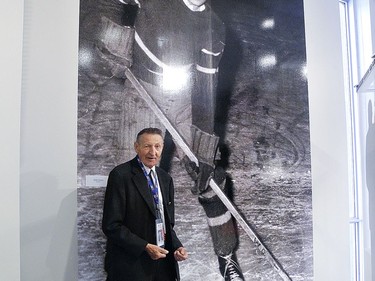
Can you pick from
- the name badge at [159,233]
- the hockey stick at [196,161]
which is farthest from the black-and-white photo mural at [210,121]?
the name badge at [159,233]

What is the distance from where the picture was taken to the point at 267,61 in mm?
3484

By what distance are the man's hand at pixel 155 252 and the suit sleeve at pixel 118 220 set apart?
35 millimetres

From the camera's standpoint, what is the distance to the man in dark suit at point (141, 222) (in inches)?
91.8

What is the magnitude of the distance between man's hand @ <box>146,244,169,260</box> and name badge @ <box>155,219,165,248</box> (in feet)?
0.40

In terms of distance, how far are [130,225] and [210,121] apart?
4.07 ft

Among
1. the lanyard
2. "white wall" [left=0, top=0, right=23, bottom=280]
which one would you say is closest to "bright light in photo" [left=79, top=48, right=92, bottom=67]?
"white wall" [left=0, top=0, right=23, bottom=280]

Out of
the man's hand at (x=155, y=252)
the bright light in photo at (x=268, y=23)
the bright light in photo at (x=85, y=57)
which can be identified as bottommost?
the man's hand at (x=155, y=252)

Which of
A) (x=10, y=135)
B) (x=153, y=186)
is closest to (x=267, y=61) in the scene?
(x=153, y=186)

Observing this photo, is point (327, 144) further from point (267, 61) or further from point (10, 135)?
point (10, 135)

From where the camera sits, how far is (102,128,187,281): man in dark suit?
7.65ft

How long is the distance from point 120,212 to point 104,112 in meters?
0.90

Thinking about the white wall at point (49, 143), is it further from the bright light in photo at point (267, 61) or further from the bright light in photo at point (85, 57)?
the bright light in photo at point (267, 61)

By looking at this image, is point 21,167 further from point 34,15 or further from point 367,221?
point 367,221

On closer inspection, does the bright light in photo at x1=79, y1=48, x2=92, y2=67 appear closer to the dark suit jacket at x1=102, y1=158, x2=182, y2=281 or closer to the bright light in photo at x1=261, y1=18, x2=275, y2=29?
the dark suit jacket at x1=102, y1=158, x2=182, y2=281
